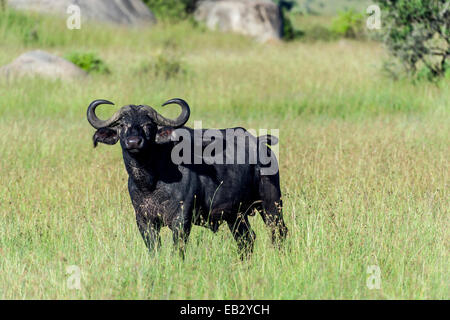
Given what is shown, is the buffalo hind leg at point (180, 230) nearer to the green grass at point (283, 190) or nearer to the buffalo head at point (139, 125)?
the green grass at point (283, 190)

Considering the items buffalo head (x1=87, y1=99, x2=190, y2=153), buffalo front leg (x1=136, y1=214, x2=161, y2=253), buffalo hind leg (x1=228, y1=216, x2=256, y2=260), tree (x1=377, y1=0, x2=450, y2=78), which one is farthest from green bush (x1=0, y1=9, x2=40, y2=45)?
buffalo front leg (x1=136, y1=214, x2=161, y2=253)

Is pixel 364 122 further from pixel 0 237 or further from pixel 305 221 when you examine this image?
pixel 0 237

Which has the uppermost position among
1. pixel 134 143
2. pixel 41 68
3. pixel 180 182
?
pixel 41 68

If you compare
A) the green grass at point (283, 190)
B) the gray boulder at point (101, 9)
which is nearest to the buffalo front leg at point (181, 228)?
the green grass at point (283, 190)

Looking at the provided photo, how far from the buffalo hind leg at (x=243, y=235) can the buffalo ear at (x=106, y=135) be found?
1420mm

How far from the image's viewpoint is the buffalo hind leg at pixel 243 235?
20.2 ft

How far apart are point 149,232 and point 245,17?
26876 millimetres

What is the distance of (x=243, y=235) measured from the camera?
243 inches

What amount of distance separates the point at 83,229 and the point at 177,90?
31.4 ft

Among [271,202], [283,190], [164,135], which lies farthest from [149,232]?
[283,190]

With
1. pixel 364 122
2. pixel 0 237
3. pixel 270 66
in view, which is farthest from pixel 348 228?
pixel 270 66

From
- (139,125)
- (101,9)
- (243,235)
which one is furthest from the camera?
(101,9)

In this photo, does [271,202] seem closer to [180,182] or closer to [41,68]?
[180,182]

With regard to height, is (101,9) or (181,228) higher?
(101,9)
